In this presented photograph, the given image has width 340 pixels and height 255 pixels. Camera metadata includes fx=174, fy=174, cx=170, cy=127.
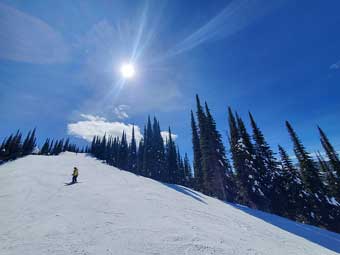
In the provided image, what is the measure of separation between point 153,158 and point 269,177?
4068 centimetres

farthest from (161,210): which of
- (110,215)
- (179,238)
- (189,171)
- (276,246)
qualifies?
(189,171)

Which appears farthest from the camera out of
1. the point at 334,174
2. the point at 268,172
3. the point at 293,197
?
the point at 334,174

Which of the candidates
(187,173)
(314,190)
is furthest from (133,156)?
(314,190)

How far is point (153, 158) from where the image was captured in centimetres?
6234

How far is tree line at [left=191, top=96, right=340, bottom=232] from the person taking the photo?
25766mm

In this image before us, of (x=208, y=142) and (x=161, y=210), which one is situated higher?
(x=208, y=142)

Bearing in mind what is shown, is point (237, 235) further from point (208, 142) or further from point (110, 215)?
point (208, 142)

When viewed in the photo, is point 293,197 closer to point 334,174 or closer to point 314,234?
point 334,174

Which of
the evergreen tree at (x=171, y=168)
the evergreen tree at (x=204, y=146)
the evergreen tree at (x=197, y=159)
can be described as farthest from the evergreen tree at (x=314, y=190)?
the evergreen tree at (x=171, y=168)

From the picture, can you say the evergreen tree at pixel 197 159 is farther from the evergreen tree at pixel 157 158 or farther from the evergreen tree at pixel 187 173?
the evergreen tree at pixel 187 173

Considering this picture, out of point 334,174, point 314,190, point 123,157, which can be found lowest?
point 314,190

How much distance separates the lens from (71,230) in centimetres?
680

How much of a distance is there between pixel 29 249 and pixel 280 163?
34.0 metres

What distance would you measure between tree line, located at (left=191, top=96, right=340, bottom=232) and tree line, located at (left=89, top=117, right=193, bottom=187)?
24.6 metres
